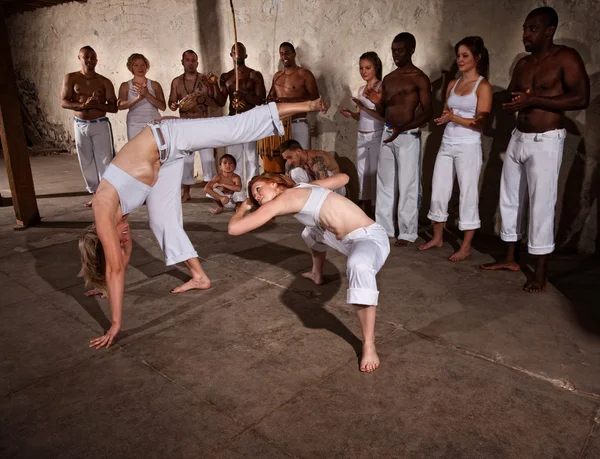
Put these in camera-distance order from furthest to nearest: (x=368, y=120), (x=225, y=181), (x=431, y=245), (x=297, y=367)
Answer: (x=225, y=181)
(x=368, y=120)
(x=431, y=245)
(x=297, y=367)

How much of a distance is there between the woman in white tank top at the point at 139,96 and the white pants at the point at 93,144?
12.9 inches

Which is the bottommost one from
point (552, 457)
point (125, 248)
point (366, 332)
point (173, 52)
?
point (552, 457)

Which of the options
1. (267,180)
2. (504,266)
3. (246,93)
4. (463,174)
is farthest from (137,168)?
(246,93)

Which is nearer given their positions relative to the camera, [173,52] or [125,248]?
[125,248]

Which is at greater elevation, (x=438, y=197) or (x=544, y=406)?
(x=438, y=197)

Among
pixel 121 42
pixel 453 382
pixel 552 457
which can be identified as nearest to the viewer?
pixel 552 457

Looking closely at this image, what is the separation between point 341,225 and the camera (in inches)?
114

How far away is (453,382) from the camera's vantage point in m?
2.59

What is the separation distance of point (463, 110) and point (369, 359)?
2693 millimetres

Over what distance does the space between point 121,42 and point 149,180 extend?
23.4ft

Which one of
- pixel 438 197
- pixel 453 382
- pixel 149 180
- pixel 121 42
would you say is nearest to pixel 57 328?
pixel 149 180

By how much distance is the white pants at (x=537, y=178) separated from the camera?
3.72 meters

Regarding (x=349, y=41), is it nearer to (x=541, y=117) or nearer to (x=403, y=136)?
(x=403, y=136)

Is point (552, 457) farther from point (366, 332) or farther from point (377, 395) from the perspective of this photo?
point (366, 332)
